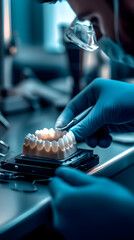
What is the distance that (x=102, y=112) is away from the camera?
4.34ft

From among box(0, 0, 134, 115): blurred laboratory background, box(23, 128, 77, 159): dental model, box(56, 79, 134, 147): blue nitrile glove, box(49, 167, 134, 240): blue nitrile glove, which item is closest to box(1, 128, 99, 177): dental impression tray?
box(23, 128, 77, 159): dental model

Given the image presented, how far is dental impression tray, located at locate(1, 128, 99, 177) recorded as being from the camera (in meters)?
1.08

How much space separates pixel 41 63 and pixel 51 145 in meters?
2.98

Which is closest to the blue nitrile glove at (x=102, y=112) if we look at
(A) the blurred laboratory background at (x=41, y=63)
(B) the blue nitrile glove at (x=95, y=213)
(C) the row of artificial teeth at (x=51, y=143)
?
(C) the row of artificial teeth at (x=51, y=143)

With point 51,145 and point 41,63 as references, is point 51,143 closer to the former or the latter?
point 51,145

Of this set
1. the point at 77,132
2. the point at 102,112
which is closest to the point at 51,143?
the point at 77,132

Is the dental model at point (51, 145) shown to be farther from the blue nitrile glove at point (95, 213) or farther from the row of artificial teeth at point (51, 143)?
the blue nitrile glove at point (95, 213)

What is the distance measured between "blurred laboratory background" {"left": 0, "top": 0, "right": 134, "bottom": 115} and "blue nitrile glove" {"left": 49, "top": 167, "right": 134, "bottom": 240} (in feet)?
2.02

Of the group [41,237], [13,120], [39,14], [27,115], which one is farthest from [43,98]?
[39,14]

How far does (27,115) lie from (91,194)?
4.55 ft

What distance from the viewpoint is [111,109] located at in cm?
133

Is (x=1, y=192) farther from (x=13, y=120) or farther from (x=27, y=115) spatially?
(x=27, y=115)

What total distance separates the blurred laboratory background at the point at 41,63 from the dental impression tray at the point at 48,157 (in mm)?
433

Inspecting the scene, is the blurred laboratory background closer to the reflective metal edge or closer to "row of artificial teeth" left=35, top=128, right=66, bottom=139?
"row of artificial teeth" left=35, top=128, right=66, bottom=139
